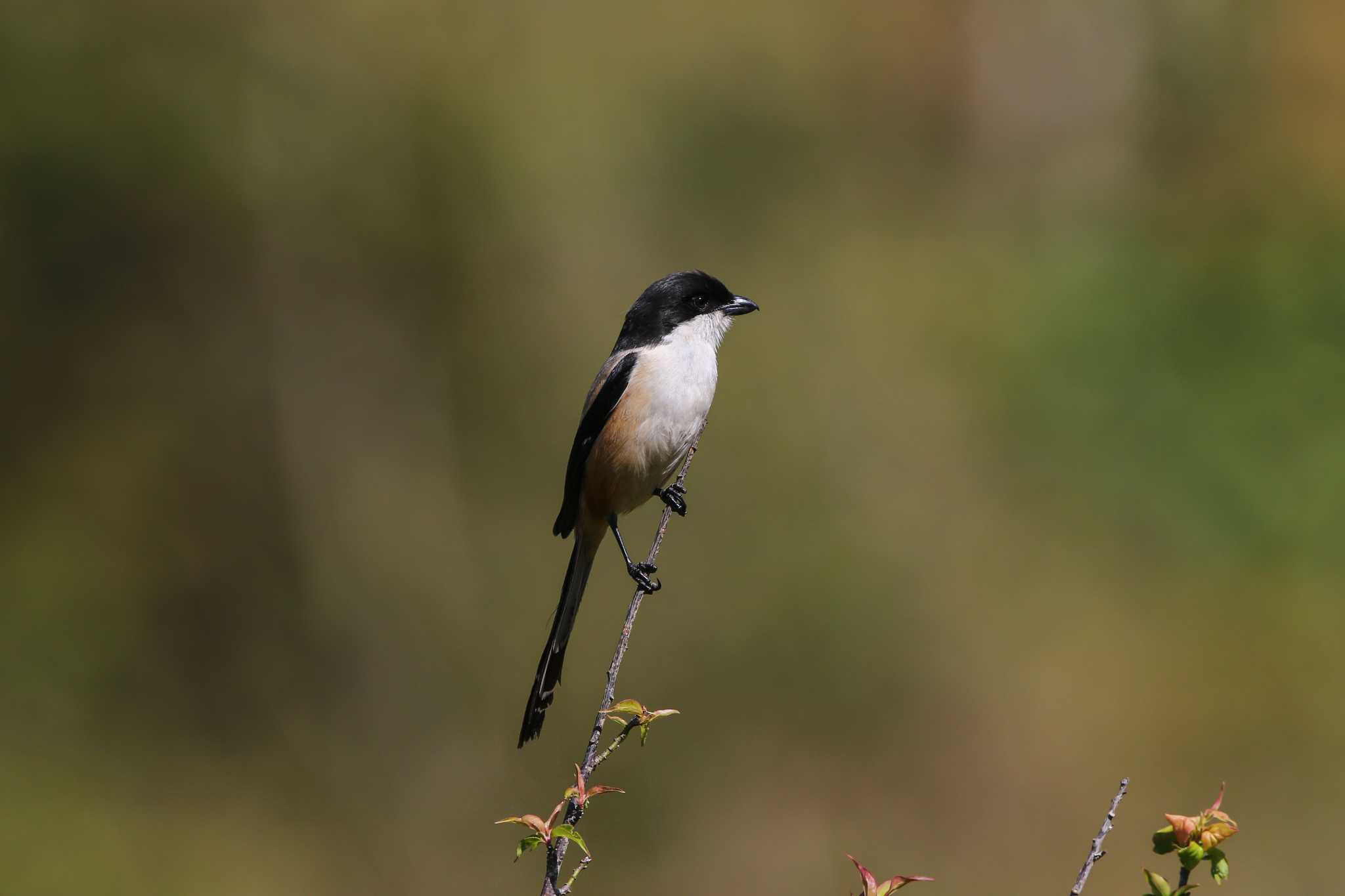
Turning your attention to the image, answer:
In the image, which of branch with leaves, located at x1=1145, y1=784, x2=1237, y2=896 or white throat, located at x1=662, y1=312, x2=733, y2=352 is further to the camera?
white throat, located at x1=662, y1=312, x2=733, y2=352

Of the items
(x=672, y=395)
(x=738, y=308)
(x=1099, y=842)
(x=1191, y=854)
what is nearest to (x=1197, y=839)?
(x=1191, y=854)

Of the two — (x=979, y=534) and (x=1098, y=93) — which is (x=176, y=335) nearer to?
(x=979, y=534)

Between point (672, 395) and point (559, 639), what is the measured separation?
888 millimetres

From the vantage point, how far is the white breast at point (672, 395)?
12.4 ft

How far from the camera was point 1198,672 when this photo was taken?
837 centimetres

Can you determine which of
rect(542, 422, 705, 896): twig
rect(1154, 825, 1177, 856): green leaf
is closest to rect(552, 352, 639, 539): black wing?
rect(542, 422, 705, 896): twig

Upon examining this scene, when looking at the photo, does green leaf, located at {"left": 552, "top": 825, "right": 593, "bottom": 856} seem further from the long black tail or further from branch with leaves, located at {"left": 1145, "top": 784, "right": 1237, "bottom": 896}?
the long black tail

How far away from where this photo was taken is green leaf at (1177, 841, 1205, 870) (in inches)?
58.8

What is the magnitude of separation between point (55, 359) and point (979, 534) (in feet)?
24.5

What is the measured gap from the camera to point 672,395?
3.79 meters

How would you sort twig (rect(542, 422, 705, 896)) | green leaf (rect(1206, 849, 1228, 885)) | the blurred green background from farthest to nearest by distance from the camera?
the blurred green background, twig (rect(542, 422, 705, 896)), green leaf (rect(1206, 849, 1228, 885))

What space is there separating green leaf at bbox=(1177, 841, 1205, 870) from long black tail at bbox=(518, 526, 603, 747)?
1916 mm

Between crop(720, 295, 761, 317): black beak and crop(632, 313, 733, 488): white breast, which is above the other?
crop(720, 295, 761, 317): black beak

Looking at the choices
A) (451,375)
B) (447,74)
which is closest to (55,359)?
(451,375)
